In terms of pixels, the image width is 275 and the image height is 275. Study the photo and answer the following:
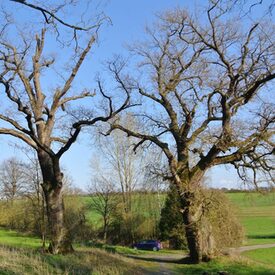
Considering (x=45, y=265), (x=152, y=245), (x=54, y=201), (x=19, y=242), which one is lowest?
(x=45, y=265)

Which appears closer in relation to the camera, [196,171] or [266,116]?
[266,116]

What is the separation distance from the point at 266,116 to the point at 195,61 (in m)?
5.43

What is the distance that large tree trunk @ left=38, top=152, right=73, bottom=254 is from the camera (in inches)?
736

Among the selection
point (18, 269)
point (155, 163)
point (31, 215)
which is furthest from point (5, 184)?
point (18, 269)

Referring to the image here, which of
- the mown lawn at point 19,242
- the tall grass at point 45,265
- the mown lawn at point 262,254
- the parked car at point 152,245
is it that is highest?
the mown lawn at point 19,242

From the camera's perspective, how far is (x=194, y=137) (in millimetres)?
23953

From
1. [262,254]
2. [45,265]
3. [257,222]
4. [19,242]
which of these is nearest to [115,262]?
[45,265]

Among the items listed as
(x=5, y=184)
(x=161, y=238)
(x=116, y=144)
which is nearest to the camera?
(x=161, y=238)

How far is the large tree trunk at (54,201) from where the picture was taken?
18.7 metres

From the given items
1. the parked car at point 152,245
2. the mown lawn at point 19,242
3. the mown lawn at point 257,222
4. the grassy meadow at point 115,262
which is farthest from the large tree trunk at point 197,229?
the parked car at point 152,245

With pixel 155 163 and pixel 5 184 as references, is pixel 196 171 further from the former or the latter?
pixel 5 184

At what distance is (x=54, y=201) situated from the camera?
1903cm

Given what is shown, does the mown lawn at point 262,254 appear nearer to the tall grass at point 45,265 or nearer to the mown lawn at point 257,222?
the mown lawn at point 257,222

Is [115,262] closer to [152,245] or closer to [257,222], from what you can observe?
[152,245]
